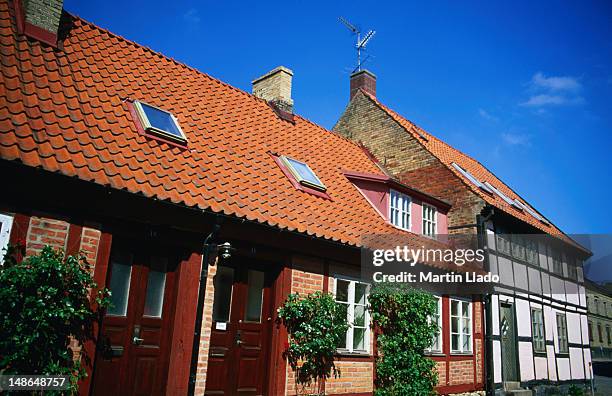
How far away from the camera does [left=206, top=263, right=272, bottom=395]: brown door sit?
8070 mm

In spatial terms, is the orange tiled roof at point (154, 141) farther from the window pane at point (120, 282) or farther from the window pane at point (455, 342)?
the window pane at point (455, 342)

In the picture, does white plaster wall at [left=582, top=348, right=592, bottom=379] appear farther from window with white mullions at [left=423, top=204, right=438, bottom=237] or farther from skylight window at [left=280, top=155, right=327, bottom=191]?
skylight window at [left=280, top=155, right=327, bottom=191]

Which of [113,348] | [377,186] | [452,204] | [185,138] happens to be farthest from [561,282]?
[113,348]

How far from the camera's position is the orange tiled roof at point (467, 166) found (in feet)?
52.3

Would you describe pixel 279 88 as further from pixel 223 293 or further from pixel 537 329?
pixel 537 329

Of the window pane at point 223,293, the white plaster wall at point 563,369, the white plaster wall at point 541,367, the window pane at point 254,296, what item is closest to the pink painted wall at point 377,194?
the window pane at point 254,296

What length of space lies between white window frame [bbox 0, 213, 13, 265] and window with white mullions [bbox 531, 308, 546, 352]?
617 inches

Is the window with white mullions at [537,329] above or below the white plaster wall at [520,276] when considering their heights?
below

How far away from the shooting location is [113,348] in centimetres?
686

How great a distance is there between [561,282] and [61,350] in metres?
18.8

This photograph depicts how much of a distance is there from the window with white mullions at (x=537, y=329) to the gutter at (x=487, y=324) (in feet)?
10.6

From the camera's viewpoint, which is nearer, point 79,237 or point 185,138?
point 79,237

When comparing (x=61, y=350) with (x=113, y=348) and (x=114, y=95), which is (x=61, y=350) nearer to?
(x=113, y=348)

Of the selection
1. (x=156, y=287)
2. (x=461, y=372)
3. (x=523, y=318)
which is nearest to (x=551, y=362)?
(x=523, y=318)
